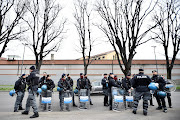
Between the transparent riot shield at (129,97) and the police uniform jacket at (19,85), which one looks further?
the transparent riot shield at (129,97)

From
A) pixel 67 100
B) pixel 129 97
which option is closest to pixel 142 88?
pixel 129 97

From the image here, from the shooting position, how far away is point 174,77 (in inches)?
1101

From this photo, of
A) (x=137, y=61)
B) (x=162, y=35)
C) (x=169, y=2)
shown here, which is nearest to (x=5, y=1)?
(x=169, y=2)

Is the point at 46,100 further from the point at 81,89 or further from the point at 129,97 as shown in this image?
the point at 129,97

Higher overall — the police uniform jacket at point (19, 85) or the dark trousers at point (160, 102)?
the police uniform jacket at point (19, 85)

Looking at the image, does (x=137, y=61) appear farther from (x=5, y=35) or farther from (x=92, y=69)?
(x=5, y=35)

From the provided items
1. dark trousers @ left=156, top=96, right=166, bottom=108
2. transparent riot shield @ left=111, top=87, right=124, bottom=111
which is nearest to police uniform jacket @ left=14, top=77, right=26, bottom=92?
transparent riot shield @ left=111, top=87, right=124, bottom=111

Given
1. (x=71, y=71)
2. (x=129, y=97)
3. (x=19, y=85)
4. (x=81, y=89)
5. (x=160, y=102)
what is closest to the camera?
(x=19, y=85)

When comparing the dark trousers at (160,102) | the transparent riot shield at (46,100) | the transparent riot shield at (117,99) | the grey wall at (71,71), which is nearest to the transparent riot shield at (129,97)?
the transparent riot shield at (117,99)

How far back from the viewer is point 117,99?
675 centimetres

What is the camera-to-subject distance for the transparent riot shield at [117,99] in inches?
266

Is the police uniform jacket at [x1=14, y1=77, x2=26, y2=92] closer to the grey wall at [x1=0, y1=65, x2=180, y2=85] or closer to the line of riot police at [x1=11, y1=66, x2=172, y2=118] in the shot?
the line of riot police at [x1=11, y1=66, x2=172, y2=118]

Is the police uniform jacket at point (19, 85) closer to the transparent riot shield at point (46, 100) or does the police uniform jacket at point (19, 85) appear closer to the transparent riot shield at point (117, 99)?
the transparent riot shield at point (46, 100)

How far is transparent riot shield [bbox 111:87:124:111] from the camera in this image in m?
6.75
